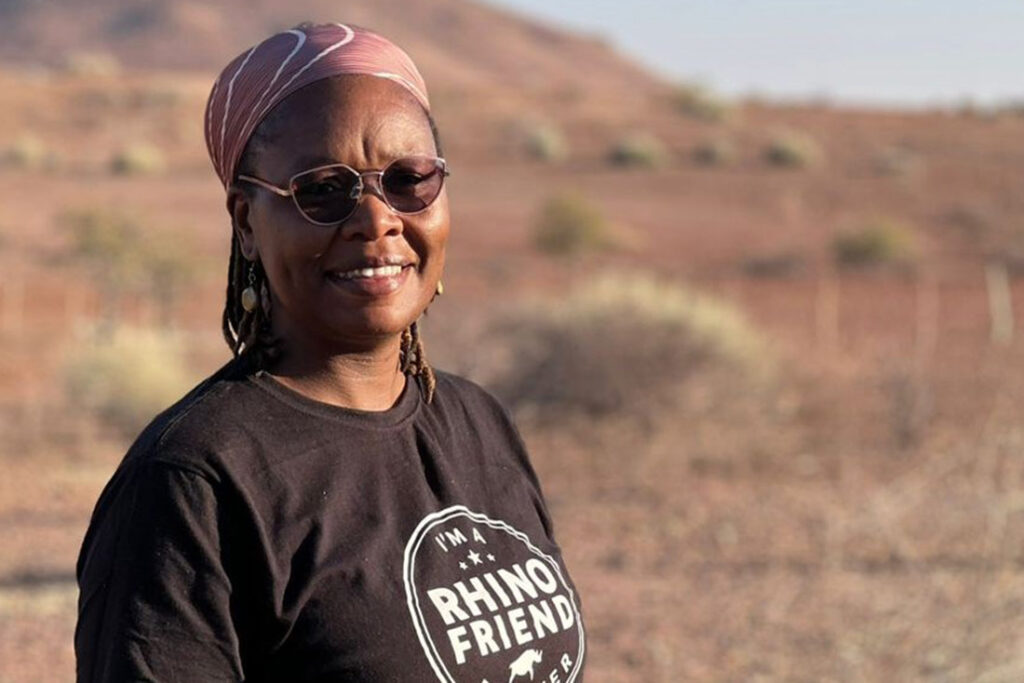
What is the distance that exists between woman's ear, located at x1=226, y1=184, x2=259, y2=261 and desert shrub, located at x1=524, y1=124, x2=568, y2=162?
42.8 metres

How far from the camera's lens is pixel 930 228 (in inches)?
1425

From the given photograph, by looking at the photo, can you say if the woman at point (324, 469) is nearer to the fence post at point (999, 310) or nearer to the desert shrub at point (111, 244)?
the fence post at point (999, 310)

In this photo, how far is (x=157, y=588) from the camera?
73.4 inches

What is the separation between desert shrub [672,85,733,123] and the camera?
2060 inches

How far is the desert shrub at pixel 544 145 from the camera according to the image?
148 feet

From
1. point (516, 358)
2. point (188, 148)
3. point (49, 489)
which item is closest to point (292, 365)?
point (49, 489)

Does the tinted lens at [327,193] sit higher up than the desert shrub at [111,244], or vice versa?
the tinted lens at [327,193]

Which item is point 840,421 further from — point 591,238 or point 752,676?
point 591,238

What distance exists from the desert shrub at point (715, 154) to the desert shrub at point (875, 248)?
11485 mm

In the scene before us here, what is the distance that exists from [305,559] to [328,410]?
0.23 metres

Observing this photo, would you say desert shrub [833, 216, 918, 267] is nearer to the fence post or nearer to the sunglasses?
the fence post

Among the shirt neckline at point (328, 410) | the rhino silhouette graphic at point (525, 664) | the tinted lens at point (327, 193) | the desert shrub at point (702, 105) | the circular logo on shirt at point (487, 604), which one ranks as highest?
the tinted lens at point (327, 193)

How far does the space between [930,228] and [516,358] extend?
24.3 m

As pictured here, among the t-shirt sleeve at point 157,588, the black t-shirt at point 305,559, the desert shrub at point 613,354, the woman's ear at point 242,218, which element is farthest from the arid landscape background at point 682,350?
the t-shirt sleeve at point 157,588
